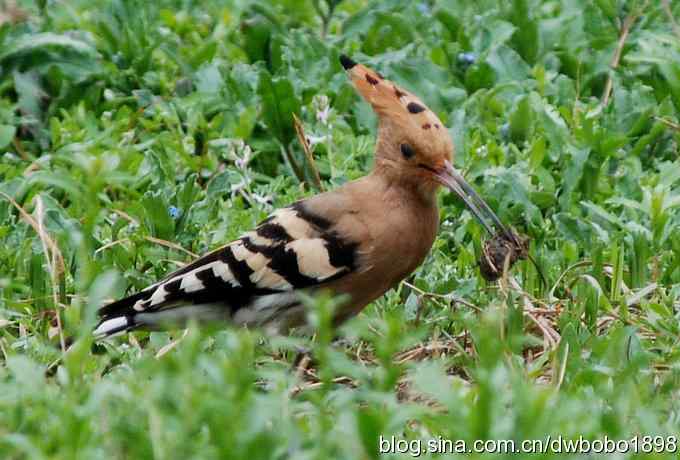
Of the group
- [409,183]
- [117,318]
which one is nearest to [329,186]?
[409,183]

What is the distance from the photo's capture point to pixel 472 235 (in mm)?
5504

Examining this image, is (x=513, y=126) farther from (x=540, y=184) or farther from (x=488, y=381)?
(x=488, y=381)

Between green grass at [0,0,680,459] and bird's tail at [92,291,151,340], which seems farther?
bird's tail at [92,291,151,340]

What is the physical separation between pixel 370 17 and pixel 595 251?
2.49m

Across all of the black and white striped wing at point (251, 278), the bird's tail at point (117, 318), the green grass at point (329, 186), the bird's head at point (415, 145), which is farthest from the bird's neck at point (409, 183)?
the bird's tail at point (117, 318)

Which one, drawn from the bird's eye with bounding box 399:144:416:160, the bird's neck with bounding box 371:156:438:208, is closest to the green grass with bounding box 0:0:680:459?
the bird's neck with bounding box 371:156:438:208

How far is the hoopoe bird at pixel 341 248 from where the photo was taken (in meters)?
4.56

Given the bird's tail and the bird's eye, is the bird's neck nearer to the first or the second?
the bird's eye

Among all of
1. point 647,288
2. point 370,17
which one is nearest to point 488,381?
point 647,288

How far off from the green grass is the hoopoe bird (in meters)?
0.14

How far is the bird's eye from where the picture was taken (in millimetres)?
4629

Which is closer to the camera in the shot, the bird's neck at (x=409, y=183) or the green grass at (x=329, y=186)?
the green grass at (x=329, y=186)

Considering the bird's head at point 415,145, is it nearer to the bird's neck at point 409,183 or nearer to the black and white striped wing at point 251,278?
the bird's neck at point 409,183

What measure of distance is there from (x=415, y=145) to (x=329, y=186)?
132 cm
